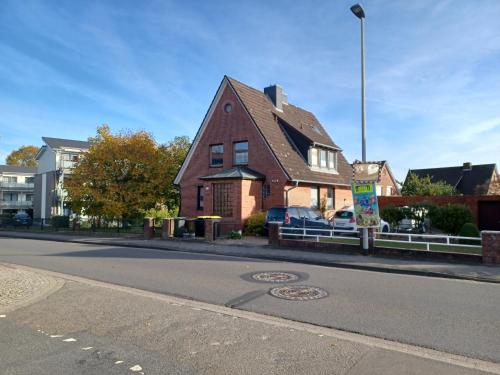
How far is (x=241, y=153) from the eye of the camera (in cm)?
2405

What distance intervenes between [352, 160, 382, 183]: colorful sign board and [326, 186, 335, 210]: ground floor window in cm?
1296

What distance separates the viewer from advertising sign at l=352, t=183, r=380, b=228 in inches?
516

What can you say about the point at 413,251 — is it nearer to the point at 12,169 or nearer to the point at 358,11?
the point at 358,11

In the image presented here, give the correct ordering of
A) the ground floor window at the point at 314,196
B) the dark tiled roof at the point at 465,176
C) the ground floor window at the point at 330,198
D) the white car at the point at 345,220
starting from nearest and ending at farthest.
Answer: the white car at the point at 345,220 → the ground floor window at the point at 314,196 → the ground floor window at the point at 330,198 → the dark tiled roof at the point at 465,176

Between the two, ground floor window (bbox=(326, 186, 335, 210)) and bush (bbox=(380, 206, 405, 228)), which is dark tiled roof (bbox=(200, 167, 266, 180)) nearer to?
ground floor window (bbox=(326, 186, 335, 210))

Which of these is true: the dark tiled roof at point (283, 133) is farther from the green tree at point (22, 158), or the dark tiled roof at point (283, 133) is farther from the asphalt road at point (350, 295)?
the green tree at point (22, 158)

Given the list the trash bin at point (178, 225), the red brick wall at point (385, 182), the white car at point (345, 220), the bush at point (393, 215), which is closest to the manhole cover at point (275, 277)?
the white car at point (345, 220)

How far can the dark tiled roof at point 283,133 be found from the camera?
74.6 feet

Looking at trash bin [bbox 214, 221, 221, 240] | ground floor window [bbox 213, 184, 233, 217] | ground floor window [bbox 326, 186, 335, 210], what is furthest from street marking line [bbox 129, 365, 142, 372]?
ground floor window [bbox 326, 186, 335, 210]

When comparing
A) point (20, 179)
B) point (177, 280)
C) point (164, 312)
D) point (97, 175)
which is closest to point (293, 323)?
point (164, 312)

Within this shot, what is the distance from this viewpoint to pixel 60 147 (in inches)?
1892

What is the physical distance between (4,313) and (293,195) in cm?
1733

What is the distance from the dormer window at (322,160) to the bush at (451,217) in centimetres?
812

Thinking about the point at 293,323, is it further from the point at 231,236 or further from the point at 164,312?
the point at 231,236
